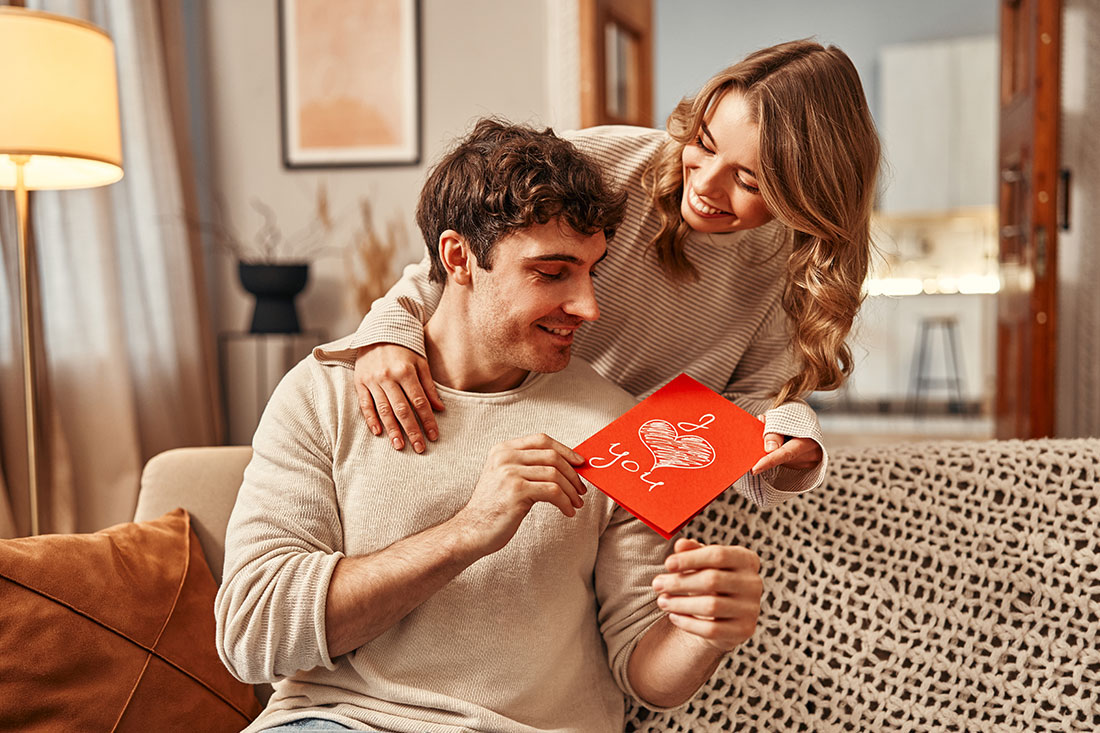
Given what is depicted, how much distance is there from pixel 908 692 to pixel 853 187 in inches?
30.3

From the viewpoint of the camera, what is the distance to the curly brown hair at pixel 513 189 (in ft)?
4.21

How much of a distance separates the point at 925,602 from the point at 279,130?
338 cm

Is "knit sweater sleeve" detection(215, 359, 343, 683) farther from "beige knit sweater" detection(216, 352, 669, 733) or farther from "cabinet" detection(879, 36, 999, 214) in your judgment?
"cabinet" detection(879, 36, 999, 214)

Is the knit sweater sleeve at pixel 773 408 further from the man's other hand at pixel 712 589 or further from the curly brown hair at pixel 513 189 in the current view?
the curly brown hair at pixel 513 189

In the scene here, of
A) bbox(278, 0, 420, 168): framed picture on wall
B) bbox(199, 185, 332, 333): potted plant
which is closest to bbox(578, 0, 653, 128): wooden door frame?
bbox(278, 0, 420, 168): framed picture on wall

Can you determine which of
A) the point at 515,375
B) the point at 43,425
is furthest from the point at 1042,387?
the point at 43,425

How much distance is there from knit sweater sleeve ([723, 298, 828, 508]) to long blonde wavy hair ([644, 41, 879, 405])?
0.31 feet

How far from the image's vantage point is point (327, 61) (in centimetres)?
386

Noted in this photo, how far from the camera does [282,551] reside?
120 centimetres

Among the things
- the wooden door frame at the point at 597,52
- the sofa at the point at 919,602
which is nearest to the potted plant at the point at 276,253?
the wooden door frame at the point at 597,52

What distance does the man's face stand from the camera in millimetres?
1285

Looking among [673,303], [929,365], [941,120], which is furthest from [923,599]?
[941,120]

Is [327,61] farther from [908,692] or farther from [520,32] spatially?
[908,692]

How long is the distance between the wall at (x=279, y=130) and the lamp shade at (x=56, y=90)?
166 centimetres
